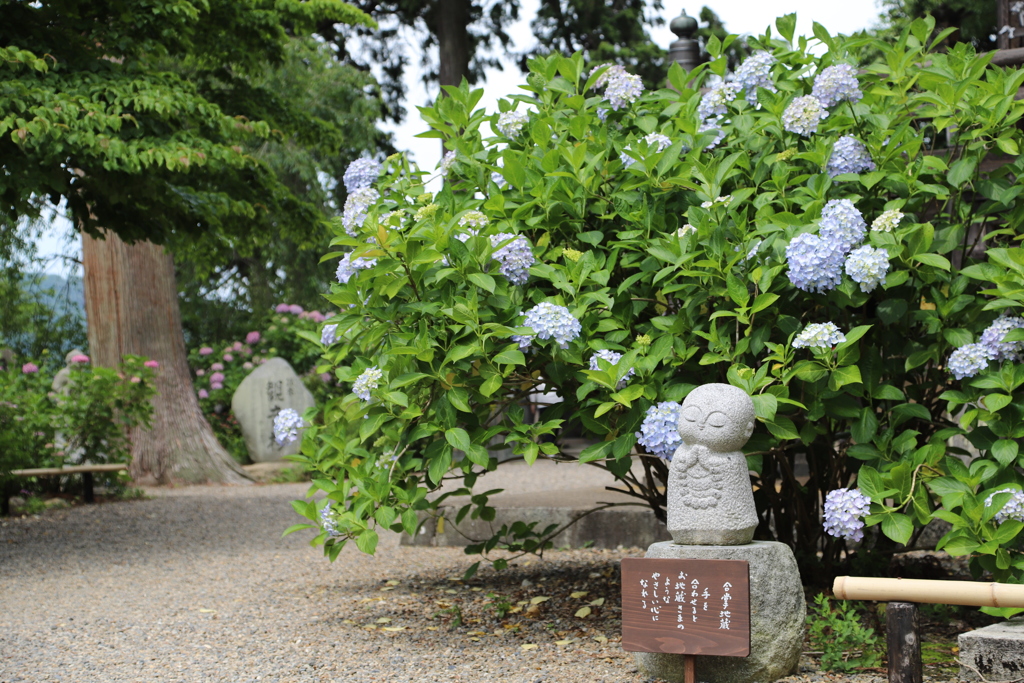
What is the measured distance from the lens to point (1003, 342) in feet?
10.1

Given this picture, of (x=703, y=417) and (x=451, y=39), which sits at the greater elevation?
(x=451, y=39)

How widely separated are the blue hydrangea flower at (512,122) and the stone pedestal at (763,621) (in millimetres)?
1865

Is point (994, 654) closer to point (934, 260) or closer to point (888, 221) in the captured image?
point (934, 260)

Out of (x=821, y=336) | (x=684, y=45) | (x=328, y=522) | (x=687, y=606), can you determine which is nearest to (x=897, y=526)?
(x=821, y=336)

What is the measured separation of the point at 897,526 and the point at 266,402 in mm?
11201

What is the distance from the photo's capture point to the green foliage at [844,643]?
323 cm

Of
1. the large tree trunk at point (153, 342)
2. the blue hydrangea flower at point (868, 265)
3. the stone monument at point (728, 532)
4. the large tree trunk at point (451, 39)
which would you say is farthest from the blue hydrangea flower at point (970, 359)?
the large tree trunk at point (451, 39)

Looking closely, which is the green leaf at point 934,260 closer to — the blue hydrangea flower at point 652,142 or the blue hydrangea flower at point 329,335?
the blue hydrangea flower at point 652,142

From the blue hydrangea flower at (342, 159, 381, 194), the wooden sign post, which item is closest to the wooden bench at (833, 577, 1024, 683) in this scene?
the wooden sign post

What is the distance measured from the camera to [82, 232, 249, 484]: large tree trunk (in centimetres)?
980

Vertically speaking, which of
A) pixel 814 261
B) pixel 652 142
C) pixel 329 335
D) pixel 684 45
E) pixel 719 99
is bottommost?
pixel 329 335

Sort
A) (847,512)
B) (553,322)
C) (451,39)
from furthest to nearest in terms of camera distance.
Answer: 1. (451,39)
2. (553,322)
3. (847,512)

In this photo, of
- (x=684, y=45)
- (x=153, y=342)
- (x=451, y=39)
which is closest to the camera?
(x=684, y=45)

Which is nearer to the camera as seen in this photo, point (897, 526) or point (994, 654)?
point (994, 654)
